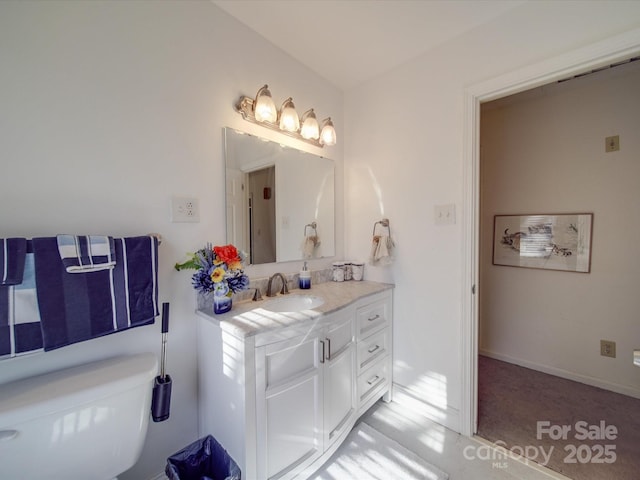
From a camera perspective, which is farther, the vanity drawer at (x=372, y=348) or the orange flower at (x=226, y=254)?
the vanity drawer at (x=372, y=348)

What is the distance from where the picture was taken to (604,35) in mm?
1185

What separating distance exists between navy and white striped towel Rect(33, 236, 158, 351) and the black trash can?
0.63 m

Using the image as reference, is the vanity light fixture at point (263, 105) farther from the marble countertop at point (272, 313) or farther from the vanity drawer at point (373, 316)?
the vanity drawer at point (373, 316)

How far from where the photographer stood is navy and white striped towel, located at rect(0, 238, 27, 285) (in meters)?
0.79

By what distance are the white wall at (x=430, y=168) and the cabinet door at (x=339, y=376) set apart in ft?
1.82

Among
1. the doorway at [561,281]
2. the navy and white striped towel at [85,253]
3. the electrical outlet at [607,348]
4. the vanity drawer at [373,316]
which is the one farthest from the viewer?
the electrical outlet at [607,348]

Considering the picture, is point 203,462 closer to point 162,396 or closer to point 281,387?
point 162,396

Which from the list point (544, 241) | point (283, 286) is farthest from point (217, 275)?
point (544, 241)

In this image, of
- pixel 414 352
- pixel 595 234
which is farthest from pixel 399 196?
pixel 595 234

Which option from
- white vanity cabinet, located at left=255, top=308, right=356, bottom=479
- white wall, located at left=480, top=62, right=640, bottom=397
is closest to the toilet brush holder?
white vanity cabinet, located at left=255, top=308, right=356, bottom=479

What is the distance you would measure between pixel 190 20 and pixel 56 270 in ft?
4.35

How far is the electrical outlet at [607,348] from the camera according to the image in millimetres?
2023

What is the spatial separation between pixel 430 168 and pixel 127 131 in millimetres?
1718

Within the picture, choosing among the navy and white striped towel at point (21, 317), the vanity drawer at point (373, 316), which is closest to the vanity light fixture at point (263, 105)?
the navy and white striped towel at point (21, 317)
